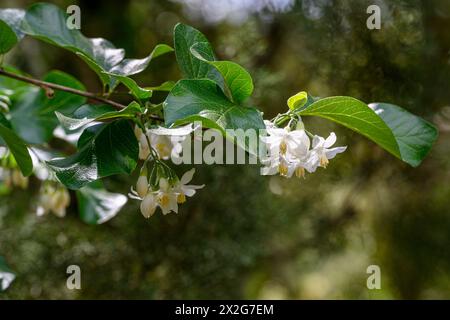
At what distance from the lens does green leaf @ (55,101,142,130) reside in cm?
38

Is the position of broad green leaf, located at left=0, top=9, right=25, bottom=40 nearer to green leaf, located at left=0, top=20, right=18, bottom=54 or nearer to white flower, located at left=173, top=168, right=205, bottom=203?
green leaf, located at left=0, top=20, right=18, bottom=54

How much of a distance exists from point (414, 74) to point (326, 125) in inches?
6.9

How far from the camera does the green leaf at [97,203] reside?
707 mm

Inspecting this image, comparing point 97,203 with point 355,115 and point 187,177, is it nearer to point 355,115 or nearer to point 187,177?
point 187,177

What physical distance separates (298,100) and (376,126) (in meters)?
0.06

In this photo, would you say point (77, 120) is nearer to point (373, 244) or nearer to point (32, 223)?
point (32, 223)

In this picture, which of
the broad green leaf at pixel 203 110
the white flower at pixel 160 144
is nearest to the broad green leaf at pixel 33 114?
the white flower at pixel 160 144

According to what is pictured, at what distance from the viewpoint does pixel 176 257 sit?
3.33 ft

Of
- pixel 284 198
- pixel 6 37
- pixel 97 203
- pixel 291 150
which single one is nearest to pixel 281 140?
pixel 291 150

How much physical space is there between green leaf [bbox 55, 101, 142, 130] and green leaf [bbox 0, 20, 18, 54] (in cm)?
14

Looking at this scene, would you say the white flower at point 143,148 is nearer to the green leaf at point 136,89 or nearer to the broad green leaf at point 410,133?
the green leaf at point 136,89

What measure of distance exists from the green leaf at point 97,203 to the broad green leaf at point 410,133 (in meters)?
0.36

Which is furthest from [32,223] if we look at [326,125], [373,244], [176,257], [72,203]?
[373,244]

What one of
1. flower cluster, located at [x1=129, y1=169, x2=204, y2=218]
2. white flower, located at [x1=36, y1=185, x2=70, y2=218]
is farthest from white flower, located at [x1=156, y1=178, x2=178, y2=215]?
→ white flower, located at [x1=36, y1=185, x2=70, y2=218]
